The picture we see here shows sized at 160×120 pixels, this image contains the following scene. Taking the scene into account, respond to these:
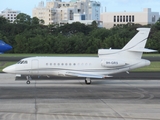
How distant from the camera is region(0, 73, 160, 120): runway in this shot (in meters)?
19.6

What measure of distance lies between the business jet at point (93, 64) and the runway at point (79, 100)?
38.3 inches

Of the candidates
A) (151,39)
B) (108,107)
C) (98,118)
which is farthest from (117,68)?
(151,39)

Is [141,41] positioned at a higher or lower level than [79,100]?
higher

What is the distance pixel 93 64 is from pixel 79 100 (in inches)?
410

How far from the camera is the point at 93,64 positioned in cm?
3494

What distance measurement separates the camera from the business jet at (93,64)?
34562mm

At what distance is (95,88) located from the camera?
1246 inches

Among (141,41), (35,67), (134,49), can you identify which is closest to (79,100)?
(35,67)

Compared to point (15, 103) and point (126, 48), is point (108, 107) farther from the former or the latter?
point (126, 48)

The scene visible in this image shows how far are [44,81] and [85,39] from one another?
6389cm

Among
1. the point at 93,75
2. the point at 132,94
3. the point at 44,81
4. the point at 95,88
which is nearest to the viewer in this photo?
the point at 132,94

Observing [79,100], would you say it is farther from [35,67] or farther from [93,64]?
[35,67]

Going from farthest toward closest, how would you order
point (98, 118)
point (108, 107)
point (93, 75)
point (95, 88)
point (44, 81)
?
point (44, 81)
point (93, 75)
point (95, 88)
point (108, 107)
point (98, 118)

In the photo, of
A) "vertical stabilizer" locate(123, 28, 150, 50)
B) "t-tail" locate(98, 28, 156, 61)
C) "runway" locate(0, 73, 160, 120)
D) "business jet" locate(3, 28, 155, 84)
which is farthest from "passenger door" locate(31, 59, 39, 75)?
"vertical stabilizer" locate(123, 28, 150, 50)
